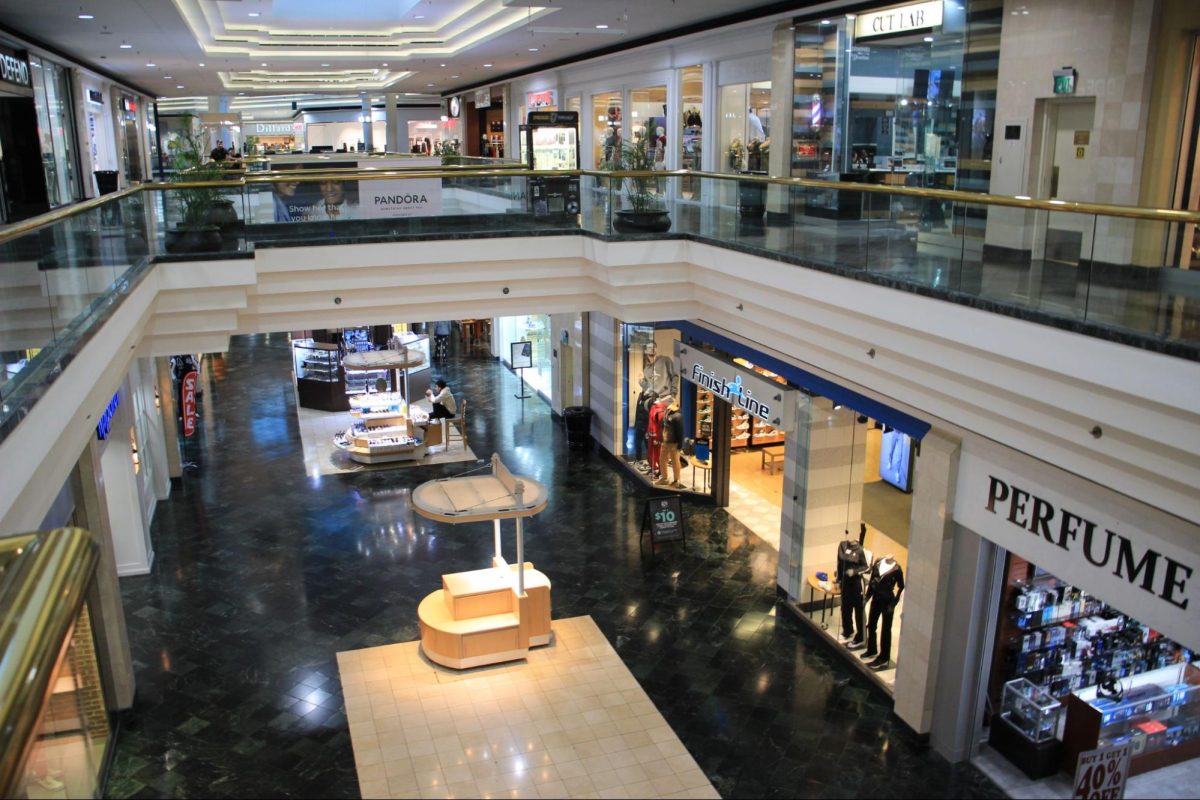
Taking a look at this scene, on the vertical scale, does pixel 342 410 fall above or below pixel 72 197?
below

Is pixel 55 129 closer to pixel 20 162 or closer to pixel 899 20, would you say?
pixel 20 162

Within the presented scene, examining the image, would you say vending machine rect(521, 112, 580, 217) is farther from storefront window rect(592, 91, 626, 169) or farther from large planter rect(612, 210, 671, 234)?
large planter rect(612, 210, 671, 234)

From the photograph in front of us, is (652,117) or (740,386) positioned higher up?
(652,117)

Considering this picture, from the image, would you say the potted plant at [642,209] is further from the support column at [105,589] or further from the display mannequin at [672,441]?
the support column at [105,589]

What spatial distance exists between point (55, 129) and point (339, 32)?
5.87m

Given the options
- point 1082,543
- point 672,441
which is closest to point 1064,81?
point 1082,543

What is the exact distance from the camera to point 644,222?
11070mm

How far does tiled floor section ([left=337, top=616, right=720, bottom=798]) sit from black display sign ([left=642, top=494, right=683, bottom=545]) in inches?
87.9

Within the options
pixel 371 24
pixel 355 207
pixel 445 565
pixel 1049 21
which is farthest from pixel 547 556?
pixel 371 24

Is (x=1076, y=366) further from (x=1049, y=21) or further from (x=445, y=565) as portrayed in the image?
(x=445, y=565)

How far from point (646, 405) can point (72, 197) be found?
13066 millimetres

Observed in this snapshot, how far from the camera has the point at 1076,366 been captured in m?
5.71

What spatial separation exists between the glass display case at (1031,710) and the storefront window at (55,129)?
54.5ft

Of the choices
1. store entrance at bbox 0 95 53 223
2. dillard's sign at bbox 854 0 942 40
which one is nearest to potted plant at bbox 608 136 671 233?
dillard's sign at bbox 854 0 942 40
